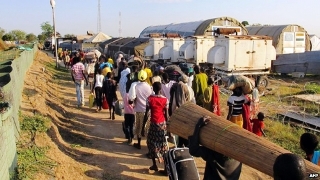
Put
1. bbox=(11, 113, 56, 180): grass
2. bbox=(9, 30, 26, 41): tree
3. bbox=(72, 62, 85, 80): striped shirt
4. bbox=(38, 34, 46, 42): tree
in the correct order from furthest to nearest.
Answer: bbox=(38, 34, 46, 42): tree < bbox=(9, 30, 26, 41): tree < bbox=(72, 62, 85, 80): striped shirt < bbox=(11, 113, 56, 180): grass

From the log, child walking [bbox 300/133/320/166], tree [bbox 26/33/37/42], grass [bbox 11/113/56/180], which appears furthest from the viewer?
tree [bbox 26/33/37/42]

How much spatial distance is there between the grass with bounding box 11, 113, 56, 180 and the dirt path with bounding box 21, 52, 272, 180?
0.14 meters

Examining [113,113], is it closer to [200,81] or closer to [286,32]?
[200,81]

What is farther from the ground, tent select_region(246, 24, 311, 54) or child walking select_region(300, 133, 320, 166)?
tent select_region(246, 24, 311, 54)

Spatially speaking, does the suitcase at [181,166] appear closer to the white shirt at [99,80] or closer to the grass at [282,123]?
the grass at [282,123]

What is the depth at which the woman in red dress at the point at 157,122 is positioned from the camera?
5703 millimetres

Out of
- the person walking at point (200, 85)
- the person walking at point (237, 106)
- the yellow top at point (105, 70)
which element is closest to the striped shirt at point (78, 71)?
the yellow top at point (105, 70)

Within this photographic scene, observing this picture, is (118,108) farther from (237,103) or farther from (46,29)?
(46,29)

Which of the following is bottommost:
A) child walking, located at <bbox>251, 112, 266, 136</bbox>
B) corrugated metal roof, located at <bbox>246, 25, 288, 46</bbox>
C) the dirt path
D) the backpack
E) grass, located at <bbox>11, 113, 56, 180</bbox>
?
the dirt path

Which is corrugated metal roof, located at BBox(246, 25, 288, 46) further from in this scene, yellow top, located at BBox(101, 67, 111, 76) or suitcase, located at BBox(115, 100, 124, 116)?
suitcase, located at BBox(115, 100, 124, 116)

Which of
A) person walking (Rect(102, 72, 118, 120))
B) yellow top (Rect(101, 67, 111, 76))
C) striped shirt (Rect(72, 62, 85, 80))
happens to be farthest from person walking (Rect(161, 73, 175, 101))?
striped shirt (Rect(72, 62, 85, 80))

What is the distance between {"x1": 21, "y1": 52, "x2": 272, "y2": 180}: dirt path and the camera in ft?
19.0

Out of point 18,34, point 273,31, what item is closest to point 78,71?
point 273,31

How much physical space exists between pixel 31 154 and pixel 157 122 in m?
2.11
